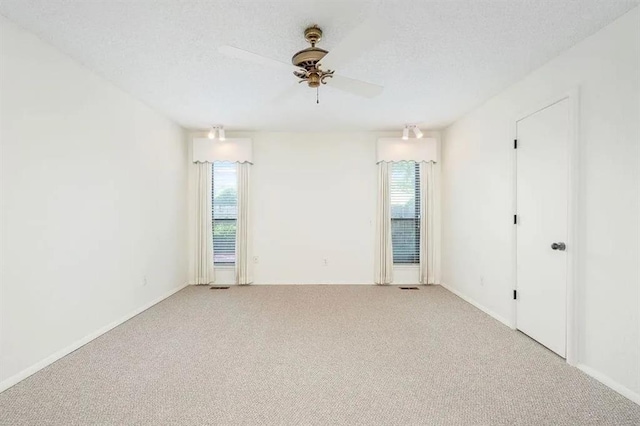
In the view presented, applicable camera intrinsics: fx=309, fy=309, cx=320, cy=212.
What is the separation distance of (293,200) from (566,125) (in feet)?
12.1

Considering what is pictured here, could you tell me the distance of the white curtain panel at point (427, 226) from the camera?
201 inches

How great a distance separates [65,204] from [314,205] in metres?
3.33

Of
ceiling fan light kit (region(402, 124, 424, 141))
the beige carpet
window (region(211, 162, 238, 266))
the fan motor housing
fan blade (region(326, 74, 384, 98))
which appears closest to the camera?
the beige carpet

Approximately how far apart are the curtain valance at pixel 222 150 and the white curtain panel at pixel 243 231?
7.8 inches

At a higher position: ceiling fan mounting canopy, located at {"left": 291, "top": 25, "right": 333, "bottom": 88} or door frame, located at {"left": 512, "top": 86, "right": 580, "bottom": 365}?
ceiling fan mounting canopy, located at {"left": 291, "top": 25, "right": 333, "bottom": 88}

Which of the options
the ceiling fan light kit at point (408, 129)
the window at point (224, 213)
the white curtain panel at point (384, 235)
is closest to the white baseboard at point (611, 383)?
the white curtain panel at point (384, 235)

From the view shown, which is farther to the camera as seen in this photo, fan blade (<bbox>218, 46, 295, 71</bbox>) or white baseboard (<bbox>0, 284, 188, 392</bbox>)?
white baseboard (<bbox>0, 284, 188, 392</bbox>)

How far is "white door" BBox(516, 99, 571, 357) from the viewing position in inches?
102

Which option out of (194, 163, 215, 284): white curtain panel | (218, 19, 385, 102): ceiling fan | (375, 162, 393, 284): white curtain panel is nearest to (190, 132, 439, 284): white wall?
(375, 162, 393, 284): white curtain panel

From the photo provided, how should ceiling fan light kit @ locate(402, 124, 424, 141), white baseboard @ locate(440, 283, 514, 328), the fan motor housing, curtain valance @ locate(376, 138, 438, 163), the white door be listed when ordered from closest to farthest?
the fan motor housing
the white door
white baseboard @ locate(440, 283, 514, 328)
ceiling fan light kit @ locate(402, 124, 424, 141)
curtain valance @ locate(376, 138, 438, 163)

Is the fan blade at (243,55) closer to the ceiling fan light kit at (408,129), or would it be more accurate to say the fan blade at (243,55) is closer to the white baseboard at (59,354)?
the white baseboard at (59,354)

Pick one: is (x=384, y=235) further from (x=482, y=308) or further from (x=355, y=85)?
(x=355, y=85)

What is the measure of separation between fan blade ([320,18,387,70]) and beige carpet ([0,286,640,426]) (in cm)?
221

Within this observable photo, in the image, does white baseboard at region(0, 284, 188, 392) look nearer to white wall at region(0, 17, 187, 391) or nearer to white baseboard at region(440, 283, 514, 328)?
white wall at region(0, 17, 187, 391)
